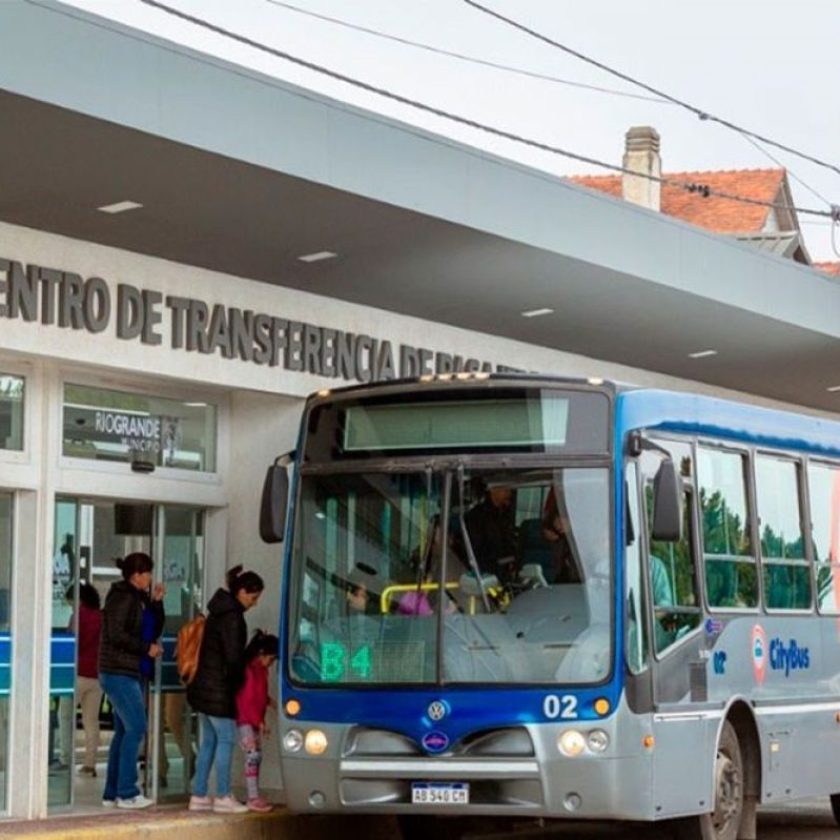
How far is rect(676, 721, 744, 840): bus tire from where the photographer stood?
48.9 ft

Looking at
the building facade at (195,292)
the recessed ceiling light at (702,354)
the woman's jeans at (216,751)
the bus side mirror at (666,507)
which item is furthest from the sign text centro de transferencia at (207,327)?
the bus side mirror at (666,507)

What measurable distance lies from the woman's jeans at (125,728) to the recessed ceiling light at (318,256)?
3.39 metres

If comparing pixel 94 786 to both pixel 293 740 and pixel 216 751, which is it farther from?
pixel 293 740

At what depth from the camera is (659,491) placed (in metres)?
14.1

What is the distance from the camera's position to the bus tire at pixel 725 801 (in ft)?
48.9

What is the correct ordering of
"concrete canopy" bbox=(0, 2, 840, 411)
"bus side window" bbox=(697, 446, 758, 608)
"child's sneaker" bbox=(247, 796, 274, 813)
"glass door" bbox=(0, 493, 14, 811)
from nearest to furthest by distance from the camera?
"concrete canopy" bbox=(0, 2, 840, 411)
"bus side window" bbox=(697, 446, 758, 608)
"glass door" bbox=(0, 493, 14, 811)
"child's sneaker" bbox=(247, 796, 274, 813)

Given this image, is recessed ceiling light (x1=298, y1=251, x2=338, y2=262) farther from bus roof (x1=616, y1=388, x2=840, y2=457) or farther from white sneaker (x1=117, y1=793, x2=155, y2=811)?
white sneaker (x1=117, y1=793, x2=155, y2=811)

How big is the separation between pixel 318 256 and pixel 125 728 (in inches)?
150

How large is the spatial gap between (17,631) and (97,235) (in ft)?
9.34

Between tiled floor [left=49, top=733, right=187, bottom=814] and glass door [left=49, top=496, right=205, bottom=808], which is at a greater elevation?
glass door [left=49, top=496, right=205, bottom=808]

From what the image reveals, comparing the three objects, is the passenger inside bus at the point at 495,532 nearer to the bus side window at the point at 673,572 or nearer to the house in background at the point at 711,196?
the bus side window at the point at 673,572

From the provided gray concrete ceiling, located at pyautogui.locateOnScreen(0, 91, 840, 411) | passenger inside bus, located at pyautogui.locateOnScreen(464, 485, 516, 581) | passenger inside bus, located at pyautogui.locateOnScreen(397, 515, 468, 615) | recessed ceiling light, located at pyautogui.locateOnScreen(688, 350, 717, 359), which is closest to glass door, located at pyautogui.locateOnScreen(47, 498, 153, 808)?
gray concrete ceiling, located at pyautogui.locateOnScreen(0, 91, 840, 411)

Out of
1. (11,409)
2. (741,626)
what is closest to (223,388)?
(11,409)

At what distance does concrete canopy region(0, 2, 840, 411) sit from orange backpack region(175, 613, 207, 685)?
2738mm
